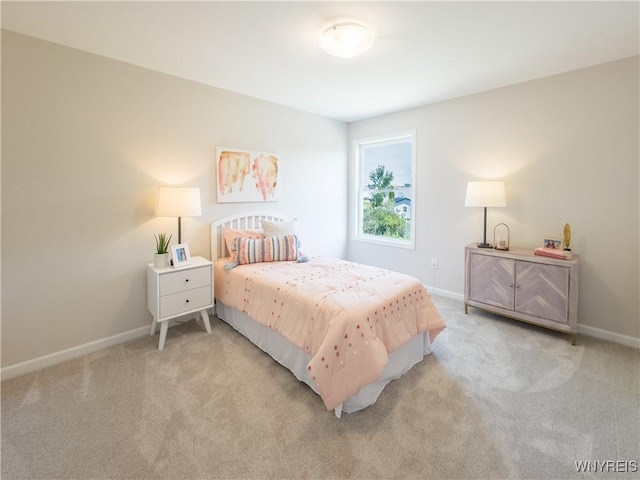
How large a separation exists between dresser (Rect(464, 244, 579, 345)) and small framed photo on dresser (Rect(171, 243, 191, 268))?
9.35 feet

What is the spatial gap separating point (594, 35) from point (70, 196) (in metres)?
4.15

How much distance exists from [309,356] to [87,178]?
228cm

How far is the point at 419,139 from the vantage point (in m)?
3.97

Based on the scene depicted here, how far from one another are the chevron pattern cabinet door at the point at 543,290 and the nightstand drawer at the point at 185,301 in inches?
117

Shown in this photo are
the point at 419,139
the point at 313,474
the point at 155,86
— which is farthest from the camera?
the point at 419,139

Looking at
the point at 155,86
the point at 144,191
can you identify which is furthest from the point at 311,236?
the point at 155,86

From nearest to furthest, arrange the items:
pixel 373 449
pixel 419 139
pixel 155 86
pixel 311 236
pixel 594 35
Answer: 1. pixel 373 449
2. pixel 594 35
3. pixel 155 86
4. pixel 419 139
5. pixel 311 236

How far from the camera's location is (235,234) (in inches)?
130

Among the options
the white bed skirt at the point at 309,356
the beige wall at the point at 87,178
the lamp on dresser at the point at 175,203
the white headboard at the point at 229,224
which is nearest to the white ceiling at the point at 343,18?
the beige wall at the point at 87,178

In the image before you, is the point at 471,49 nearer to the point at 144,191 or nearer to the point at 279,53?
the point at 279,53

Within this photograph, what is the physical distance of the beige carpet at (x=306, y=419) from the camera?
1.50 metres

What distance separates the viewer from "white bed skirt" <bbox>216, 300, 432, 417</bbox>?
6.23ft

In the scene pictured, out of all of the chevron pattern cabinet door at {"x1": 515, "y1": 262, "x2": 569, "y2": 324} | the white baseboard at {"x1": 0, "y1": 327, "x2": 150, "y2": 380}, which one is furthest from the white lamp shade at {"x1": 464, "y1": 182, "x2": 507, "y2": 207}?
the white baseboard at {"x1": 0, "y1": 327, "x2": 150, "y2": 380}

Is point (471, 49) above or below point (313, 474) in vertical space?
above
